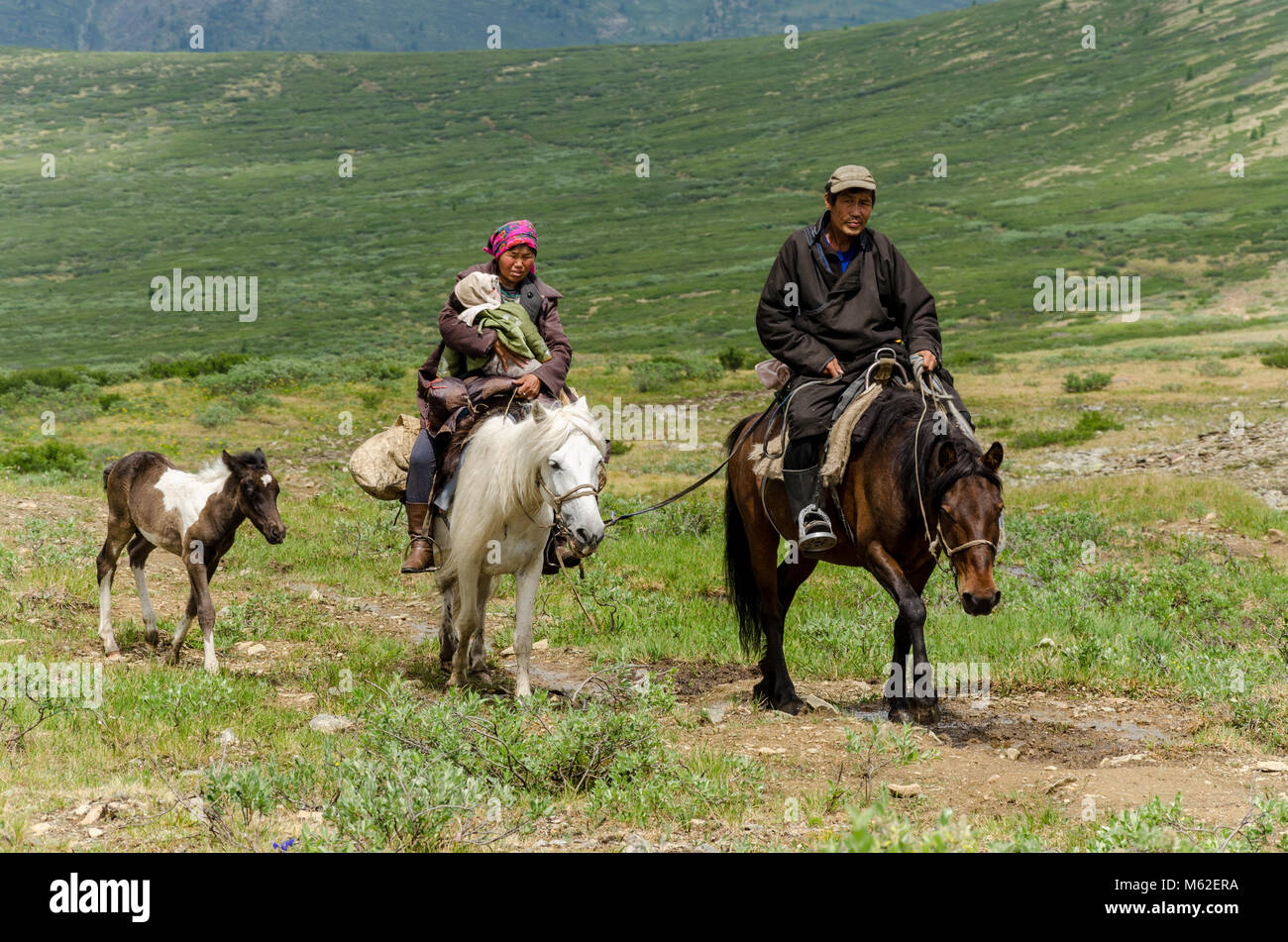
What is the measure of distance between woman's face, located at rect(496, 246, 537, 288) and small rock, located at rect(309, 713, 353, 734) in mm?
3455

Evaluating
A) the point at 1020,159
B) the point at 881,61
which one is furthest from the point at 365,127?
the point at 1020,159

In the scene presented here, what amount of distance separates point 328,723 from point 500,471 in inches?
77.9

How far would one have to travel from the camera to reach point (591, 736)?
5902mm

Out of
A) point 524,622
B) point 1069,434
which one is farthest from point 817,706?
point 1069,434

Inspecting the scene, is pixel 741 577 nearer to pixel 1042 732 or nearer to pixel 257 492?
pixel 1042 732

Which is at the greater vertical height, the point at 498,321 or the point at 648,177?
the point at 648,177

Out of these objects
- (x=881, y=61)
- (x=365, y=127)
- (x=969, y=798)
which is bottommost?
(x=969, y=798)

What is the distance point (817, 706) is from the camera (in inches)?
302

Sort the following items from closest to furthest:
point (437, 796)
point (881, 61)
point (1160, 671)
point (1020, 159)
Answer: point (437, 796) → point (1160, 671) → point (1020, 159) → point (881, 61)

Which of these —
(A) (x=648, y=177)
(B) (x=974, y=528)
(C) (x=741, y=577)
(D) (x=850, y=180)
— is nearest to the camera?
(B) (x=974, y=528)

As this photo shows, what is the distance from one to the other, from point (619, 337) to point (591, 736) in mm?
61415

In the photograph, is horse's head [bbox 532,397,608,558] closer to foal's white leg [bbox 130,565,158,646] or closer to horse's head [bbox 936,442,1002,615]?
horse's head [bbox 936,442,1002,615]

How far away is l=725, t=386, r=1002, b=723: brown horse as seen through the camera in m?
6.22
